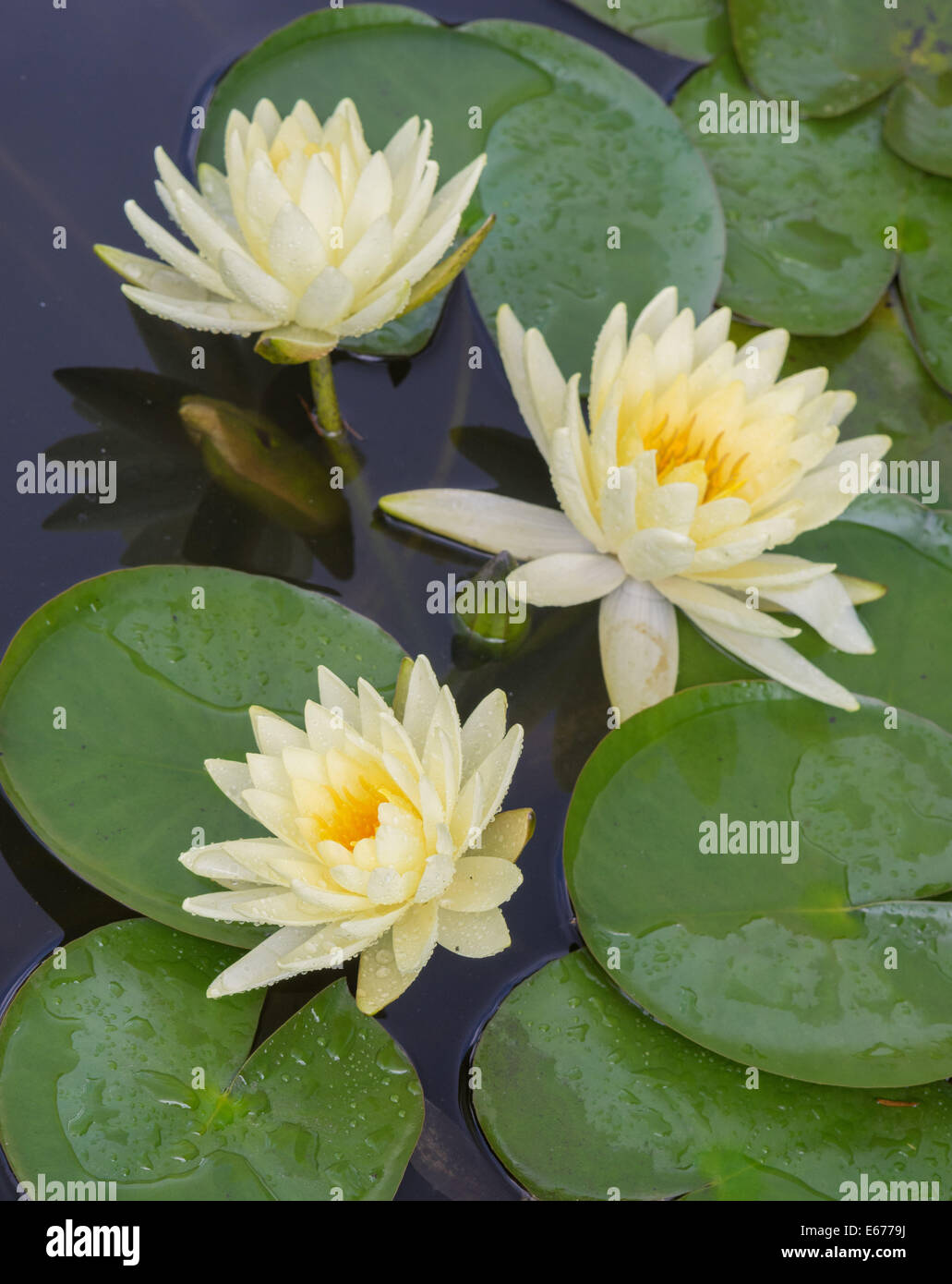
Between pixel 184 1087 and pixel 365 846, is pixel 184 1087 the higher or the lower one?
the lower one

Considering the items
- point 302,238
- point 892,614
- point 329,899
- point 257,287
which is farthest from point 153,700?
point 892,614

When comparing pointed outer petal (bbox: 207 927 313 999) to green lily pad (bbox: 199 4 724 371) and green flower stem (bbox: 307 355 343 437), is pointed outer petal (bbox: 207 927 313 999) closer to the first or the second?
green flower stem (bbox: 307 355 343 437)

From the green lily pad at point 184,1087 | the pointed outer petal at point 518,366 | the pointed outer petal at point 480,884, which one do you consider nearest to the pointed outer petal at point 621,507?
the pointed outer petal at point 518,366

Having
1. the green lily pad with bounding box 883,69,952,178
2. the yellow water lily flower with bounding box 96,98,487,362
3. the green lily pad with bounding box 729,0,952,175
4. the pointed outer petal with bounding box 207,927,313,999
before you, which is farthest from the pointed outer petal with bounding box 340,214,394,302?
the green lily pad with bounding box 883,69,952,178

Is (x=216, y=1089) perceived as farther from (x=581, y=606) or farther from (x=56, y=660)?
(x=581, y=606)

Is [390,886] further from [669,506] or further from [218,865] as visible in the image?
[669,506]
